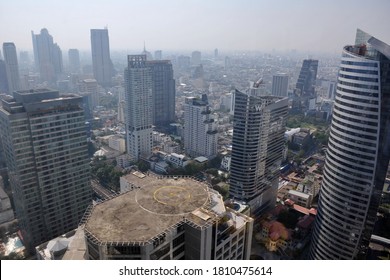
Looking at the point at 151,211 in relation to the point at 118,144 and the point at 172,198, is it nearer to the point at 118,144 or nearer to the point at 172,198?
the point at 172,198

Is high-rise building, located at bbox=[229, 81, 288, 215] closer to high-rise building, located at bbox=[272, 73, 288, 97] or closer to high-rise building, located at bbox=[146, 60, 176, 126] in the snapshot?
high-rise building, located at bbox=[272, 73, 288, 97]

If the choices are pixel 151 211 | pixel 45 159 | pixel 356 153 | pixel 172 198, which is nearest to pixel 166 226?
pixel 151 211

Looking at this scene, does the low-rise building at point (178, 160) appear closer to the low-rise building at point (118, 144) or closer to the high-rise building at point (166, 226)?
the low-rise building at point (118, 144)

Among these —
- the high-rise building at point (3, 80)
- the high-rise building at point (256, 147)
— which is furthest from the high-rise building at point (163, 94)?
the high-rise building at point (3, 80)

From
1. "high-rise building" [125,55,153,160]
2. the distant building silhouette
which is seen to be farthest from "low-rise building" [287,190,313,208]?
the distant building silhouette

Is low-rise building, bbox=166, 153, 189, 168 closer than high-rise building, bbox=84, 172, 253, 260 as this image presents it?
No
